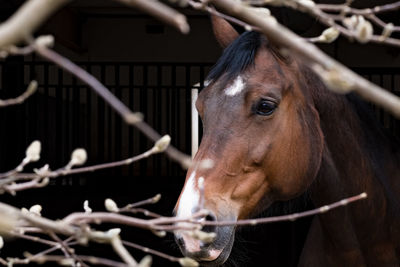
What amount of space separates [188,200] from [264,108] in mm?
469

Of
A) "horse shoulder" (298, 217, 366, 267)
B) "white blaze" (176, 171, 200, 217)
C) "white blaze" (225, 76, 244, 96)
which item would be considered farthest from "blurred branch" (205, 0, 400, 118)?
→ "horse shoulder" (298, 217, 366, 267)

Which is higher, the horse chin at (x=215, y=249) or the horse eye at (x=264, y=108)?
the horse eye at (x=264, y=108)

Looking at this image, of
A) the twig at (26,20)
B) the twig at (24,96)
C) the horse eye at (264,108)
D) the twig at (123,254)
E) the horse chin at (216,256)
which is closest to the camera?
the twig at (26,20)

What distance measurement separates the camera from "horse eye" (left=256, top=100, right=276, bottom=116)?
6.55ft

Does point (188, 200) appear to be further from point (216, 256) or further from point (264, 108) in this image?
point (264, 108)

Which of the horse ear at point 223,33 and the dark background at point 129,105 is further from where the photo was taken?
the dark background at point 129,105

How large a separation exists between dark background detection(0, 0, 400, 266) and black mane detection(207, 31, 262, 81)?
585mm

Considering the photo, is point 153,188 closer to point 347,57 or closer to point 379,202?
point 379,202

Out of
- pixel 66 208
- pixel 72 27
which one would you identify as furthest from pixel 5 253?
pixel 72 27

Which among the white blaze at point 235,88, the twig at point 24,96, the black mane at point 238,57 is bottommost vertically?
the white blaze at point 235,88

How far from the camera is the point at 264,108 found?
2006 mm

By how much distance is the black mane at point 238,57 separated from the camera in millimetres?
2014

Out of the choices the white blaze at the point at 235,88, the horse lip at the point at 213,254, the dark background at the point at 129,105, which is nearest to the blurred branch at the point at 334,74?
the horse lip at the point at 213,254

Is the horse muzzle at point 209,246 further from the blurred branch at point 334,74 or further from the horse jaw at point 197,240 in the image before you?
the blurred branch at point 334,74
